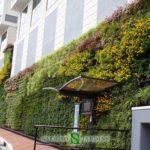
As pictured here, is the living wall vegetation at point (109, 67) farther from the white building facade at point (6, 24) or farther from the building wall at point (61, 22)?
the white building facade at point (6, 24)

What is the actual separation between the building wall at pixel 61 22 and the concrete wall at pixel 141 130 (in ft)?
21.7

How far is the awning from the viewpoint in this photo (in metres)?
10.1

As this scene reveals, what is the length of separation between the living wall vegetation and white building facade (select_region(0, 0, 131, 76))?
50.2 inches

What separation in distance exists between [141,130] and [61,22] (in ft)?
42.9

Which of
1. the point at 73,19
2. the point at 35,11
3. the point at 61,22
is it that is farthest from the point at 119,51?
the point at 35,11

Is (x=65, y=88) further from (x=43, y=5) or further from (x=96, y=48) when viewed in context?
(x=43, y=5)

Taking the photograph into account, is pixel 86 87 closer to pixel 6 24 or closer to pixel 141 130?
pixel 141 130

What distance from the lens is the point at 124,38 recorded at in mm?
10922

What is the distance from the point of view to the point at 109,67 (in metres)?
11.5

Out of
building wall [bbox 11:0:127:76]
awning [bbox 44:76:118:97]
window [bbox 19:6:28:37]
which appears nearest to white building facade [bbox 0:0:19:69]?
window [bbox 19:6:28:37]

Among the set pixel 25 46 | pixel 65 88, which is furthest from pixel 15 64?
pixel 65 88

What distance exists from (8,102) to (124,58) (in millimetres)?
15662

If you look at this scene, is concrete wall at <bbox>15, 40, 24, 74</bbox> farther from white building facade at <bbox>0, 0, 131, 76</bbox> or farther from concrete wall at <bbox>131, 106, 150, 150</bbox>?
concrete wall at <bbox>131, 106, 150, 150</bbox>

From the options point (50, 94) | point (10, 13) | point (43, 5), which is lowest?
point (50, 94)
